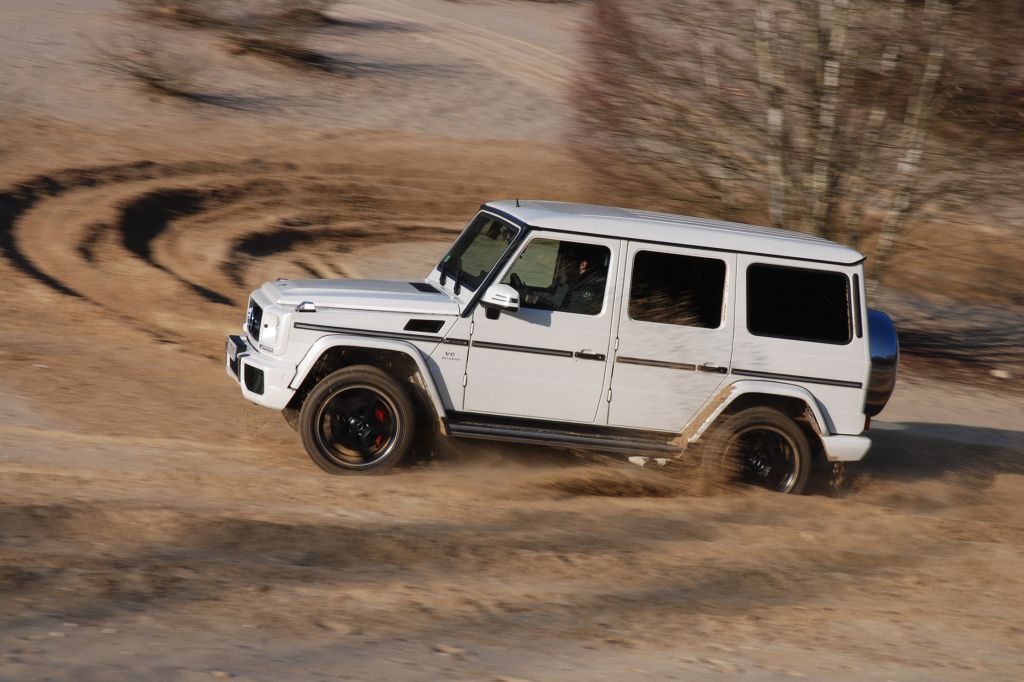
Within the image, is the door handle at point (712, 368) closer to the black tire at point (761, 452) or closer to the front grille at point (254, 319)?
the black tire at point (761, 452)

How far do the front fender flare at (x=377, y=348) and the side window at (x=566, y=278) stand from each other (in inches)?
30.6

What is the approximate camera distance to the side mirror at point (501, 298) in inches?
284

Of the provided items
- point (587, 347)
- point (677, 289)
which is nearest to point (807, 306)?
point (677, 289)

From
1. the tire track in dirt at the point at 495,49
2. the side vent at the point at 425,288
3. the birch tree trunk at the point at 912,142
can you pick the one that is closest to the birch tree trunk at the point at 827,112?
the birch tree trunk at the point at 912,142

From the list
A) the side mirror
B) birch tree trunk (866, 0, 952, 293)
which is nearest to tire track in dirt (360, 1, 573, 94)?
birch tree trunk (866, 0, 952, 293)

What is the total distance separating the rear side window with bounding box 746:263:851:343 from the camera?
7867 mm

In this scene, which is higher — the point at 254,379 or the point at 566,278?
the point at 566,278

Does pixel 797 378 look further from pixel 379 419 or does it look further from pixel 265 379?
pixel 265 379

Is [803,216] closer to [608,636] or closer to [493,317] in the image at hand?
[493,317]

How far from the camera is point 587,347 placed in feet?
24.8

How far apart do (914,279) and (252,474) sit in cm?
1464

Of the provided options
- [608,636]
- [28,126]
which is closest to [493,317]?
[608,636]

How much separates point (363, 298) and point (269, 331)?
631 mm

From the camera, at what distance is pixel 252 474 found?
741cm
